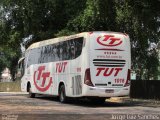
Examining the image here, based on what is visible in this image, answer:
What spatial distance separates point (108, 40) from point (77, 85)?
289 cm

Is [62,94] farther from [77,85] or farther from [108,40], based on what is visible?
[108,40]

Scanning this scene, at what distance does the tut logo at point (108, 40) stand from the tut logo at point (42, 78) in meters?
5.90

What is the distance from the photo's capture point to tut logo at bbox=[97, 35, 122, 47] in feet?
79.3

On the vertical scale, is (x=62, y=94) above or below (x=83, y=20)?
below

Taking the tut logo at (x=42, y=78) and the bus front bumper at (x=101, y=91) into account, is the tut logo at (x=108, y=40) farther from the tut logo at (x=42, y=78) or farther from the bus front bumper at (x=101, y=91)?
the tut logo at (x=42, y=78)

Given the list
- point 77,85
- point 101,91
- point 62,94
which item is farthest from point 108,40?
point 62,94

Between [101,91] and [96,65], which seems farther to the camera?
[96,65]

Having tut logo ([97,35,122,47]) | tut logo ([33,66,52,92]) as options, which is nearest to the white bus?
tut logo ([97,35,122,47])

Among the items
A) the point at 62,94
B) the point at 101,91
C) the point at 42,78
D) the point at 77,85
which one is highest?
the point at 42,78

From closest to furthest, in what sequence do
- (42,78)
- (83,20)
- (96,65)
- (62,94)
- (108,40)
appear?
(96,65) → (108,40) → (62,94) → (42,78) → (83,20)

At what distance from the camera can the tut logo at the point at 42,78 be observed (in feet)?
96.3

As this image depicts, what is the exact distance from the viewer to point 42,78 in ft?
99.5

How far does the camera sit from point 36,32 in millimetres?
37406

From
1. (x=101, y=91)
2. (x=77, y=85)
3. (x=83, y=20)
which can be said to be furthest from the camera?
(x=83, y=20)
